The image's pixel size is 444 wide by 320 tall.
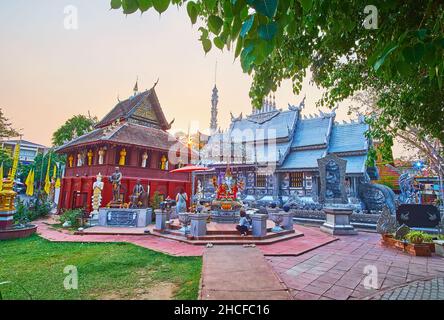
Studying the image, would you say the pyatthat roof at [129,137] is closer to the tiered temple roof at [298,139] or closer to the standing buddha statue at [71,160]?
the standing buddha statue at [71,160]

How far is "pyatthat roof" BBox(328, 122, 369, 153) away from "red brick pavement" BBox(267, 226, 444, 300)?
12732 mm

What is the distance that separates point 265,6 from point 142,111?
22.2 metres

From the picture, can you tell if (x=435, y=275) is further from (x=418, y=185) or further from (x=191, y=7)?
(x=418, y=185)

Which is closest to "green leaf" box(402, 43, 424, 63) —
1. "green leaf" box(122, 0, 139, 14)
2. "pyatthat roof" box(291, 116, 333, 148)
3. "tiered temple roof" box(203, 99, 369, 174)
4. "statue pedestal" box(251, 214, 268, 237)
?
"green leaf" box(122, 0, 139, 14)

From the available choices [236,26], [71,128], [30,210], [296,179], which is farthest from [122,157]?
[71,128]

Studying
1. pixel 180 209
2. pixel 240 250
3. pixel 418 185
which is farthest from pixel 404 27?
pixel 418 185

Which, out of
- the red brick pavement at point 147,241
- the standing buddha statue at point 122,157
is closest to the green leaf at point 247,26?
the red brick pavement at point 147,241

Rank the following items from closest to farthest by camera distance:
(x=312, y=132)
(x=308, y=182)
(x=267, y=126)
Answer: (x=308, y=182), (x=312, y=132), (x=267, y=126)

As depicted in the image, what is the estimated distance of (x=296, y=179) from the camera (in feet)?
69.2

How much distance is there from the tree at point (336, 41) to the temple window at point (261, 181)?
15.2 m

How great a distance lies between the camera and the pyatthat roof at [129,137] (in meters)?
17.3

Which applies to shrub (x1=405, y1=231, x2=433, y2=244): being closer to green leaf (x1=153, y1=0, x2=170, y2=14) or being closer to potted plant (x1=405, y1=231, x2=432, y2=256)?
potted plant (x1=405, y1=231, x2=432, y2=256)

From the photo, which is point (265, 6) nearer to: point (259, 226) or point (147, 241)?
point (259, 226)

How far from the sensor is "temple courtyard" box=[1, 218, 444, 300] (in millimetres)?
4438
